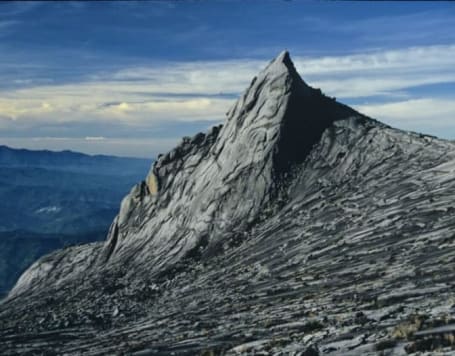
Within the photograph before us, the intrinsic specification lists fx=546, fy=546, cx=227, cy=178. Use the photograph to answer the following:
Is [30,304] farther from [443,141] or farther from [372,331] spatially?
[372,331]

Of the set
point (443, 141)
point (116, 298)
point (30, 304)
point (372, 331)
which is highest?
point (443, 141)

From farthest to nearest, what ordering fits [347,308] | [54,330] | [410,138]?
[410,138] < [54,330] < [347,308]

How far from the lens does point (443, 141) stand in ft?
319

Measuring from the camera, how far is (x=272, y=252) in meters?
81.3

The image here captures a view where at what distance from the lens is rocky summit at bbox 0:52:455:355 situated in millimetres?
40906

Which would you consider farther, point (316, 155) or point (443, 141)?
point (316, 155)

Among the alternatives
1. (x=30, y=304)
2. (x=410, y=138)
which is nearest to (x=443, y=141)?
(x=410, y=138)

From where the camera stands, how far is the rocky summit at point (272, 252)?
134 ft

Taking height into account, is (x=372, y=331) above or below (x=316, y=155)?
below

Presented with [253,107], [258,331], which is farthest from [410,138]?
[258,331]

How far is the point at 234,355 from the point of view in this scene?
3719 centimetres

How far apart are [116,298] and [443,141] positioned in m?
63.2

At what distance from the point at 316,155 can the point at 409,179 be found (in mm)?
25324

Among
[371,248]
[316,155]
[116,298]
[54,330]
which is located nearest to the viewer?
[371,248]
